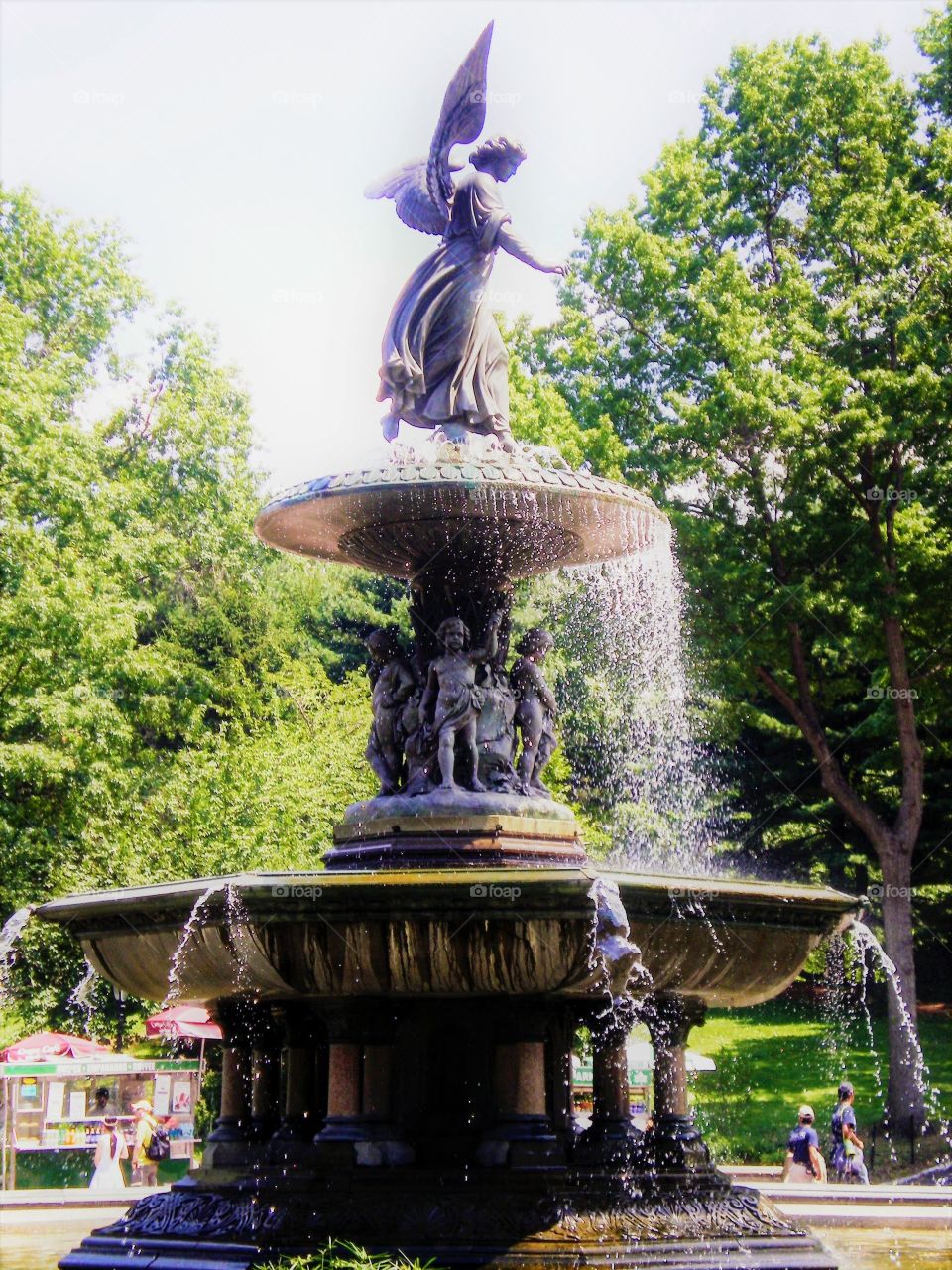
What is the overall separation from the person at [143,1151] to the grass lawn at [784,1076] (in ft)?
27.3

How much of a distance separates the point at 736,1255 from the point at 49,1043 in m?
16.7

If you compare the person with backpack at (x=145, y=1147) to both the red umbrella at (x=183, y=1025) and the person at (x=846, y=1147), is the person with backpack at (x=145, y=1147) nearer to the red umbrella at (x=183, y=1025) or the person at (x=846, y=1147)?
the red umbrella at (x=183, y=1025)

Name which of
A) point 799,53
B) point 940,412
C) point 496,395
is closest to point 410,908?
point 496,395

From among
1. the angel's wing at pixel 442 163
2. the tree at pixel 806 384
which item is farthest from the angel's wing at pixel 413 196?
the tree at pixel 806 384

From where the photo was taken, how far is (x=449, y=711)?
10266mm

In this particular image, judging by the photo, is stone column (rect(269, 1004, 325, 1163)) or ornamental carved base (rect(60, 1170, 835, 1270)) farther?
stone column (rect(269, 1004, 325, 1163))

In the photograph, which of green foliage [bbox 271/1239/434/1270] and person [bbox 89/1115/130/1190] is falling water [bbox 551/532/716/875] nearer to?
person [bbox 89/1115/130/1190]

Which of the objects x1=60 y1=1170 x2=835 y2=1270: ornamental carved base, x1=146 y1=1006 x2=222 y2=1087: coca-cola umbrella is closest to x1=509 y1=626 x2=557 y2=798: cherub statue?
x1=60 y1=1170 x2=835 y2=1270: ornamental carved base

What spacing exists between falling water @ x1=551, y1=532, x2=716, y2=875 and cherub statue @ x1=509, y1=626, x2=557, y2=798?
11.2 meters

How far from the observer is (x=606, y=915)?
316 inches

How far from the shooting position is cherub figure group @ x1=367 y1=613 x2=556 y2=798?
33.7ft

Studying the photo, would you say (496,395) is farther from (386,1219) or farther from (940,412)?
(940,412)

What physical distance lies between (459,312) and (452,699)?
9.28ft

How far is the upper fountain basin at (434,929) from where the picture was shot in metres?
8.02
